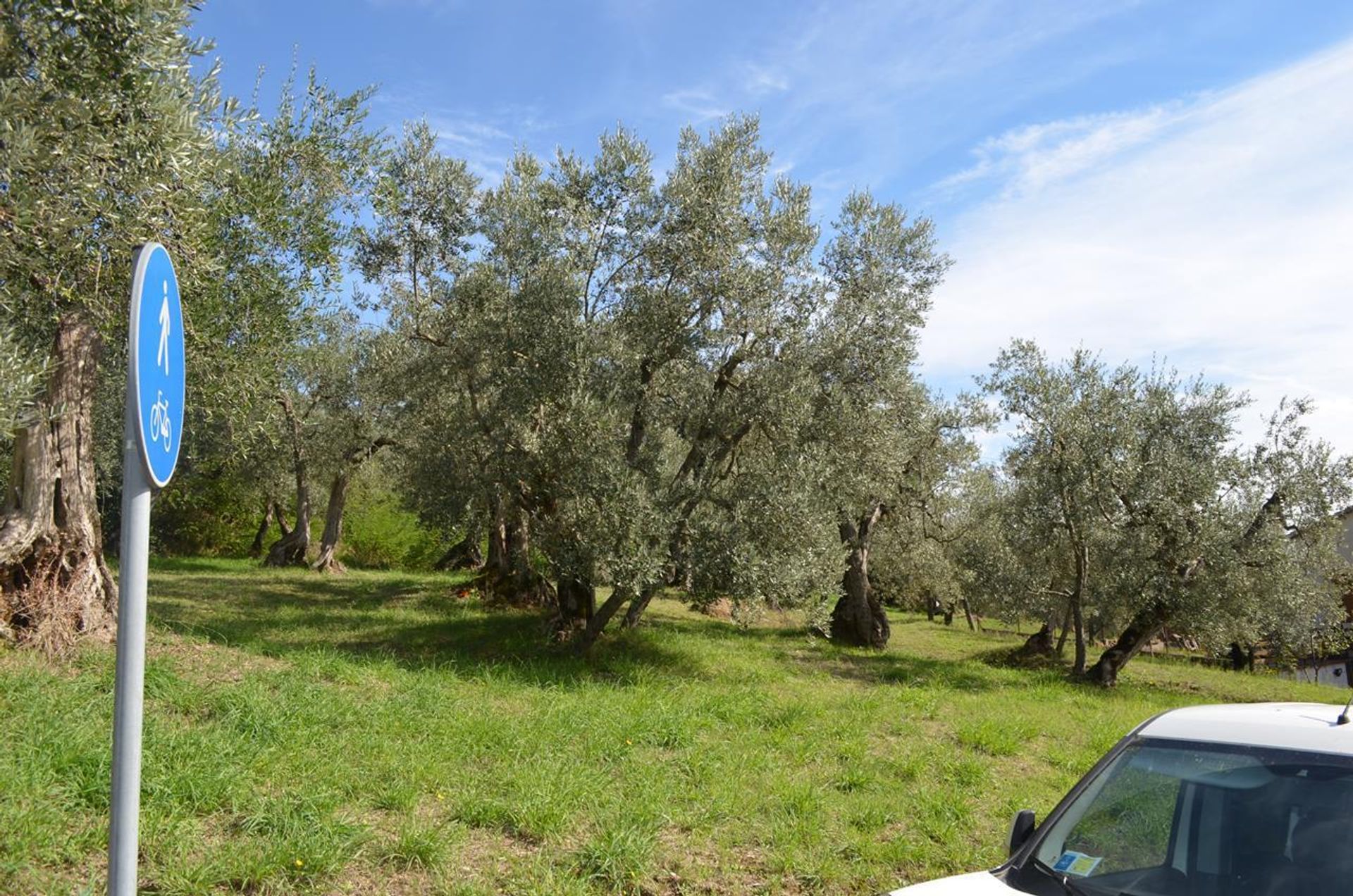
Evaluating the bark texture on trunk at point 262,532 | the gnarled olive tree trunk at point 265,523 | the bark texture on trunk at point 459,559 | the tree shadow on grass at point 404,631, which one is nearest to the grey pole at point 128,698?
the tree shadow on grass at point 404,631

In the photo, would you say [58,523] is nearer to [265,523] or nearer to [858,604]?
[858,604]

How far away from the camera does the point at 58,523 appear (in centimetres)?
1102

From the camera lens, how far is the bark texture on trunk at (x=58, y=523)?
1027 cm

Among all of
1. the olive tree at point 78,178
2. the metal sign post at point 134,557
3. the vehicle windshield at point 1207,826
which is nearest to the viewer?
the metal sign post at point 134,557

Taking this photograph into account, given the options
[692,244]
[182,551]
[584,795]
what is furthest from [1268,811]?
[182,551]

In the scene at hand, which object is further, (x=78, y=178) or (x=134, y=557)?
(x=78, y=178)

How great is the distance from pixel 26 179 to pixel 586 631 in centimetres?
1138

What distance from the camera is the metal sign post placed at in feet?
9.00

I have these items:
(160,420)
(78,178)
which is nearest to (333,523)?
(78,178)

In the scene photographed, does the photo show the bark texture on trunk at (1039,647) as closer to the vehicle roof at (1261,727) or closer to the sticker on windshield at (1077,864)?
the vehicle roof at (1261,727)

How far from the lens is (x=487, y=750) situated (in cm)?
877

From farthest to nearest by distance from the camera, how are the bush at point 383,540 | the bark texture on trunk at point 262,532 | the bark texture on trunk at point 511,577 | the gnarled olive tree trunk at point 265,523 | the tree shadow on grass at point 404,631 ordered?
the bush at point 383,540 < the bark texture on trunk at point 262,532 < the gnarled olive tree trunk at point 265,523 < the bark texture on trunk at point 511,577 < the tree shadow on grass at point 404,631

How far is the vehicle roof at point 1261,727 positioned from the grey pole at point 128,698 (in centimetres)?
416

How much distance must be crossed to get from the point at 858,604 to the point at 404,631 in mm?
13096
